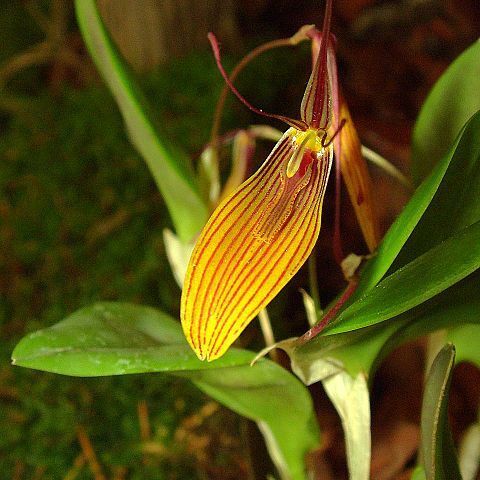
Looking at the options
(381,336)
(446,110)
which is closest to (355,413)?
(381,336)

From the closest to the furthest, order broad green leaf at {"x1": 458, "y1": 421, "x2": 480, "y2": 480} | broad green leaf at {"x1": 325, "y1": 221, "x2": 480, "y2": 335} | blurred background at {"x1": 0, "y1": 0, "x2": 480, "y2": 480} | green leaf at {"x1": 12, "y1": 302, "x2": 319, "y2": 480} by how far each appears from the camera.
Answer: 1. broad green leaf at {"x1": 325, "y1": 221, "x2": 480, "y2": 335}
2. green leaf at {"x1": 12, "y1": 302, "x2": 319, "y2": 480}
3. broad green leaf at {"x1": 458, "y1": 421, "x2": 480, "y2": 480}
4. blurred background at {"x1": 0, "y1": 0, "x2": 480, "y2": 480}

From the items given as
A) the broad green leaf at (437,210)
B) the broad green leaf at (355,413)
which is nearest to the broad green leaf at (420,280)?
the broad green leaf at (437,210)

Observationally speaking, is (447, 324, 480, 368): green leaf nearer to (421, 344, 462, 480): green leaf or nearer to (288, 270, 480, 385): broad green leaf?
(288, 270, 480, 385): broad green leaf

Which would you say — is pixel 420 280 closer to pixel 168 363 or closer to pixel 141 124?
pixel 168 363

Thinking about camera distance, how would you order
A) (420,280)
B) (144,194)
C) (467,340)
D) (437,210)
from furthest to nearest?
(144,194) → (467,340) → (437,210) → (420,280)

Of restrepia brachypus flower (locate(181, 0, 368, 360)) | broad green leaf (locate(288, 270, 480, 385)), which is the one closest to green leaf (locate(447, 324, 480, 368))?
broad green leaf (locate(288, 270, 480, 385))

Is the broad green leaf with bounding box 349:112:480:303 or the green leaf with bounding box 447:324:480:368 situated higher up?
the broad green leaf with bounding box 349:112:480:303
